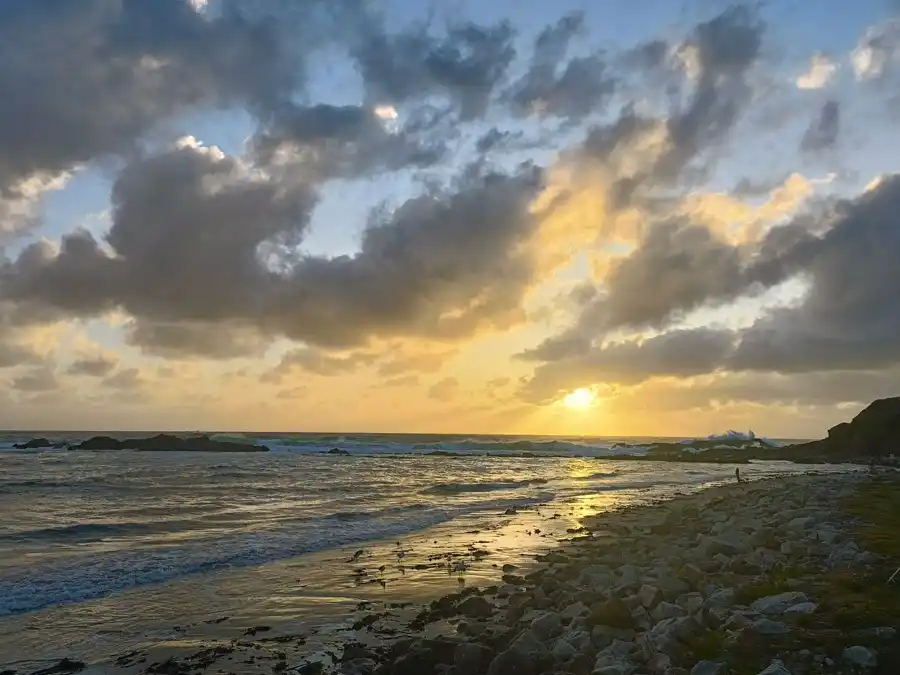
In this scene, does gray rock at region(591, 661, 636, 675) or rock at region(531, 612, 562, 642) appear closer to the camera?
gray rock at region(591, 661, 636, 675)

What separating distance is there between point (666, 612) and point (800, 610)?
1835 mm

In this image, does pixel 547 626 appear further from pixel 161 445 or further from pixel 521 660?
pixel 161 445

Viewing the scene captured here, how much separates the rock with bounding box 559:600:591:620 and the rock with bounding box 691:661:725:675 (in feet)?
10.4

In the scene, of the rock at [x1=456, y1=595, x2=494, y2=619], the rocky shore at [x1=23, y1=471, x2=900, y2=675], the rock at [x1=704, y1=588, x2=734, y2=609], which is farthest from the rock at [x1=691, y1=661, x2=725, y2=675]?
the rock at [x1=456, y1=595, x2=494, y2=619]

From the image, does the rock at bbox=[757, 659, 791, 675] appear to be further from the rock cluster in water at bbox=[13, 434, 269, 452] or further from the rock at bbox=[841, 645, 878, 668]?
the rock cluster in water at bbox=[13, 434, 269, 452]

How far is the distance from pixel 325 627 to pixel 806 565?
883 centimetres

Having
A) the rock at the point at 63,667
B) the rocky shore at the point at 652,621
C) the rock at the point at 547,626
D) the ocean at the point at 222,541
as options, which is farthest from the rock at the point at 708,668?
the rock at the point at 63,667

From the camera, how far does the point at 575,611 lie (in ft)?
34.8

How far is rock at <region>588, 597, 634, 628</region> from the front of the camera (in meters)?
9.53

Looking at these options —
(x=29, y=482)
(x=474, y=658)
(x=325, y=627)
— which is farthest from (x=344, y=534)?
(x=29, y=482)

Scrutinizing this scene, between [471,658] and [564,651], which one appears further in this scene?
[471,658]

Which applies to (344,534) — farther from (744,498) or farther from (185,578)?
(744,498)

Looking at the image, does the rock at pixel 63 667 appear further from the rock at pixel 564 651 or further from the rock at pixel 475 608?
the rock at pixel 564 651

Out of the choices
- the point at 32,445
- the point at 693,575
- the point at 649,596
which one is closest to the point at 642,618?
the point at 649,596
